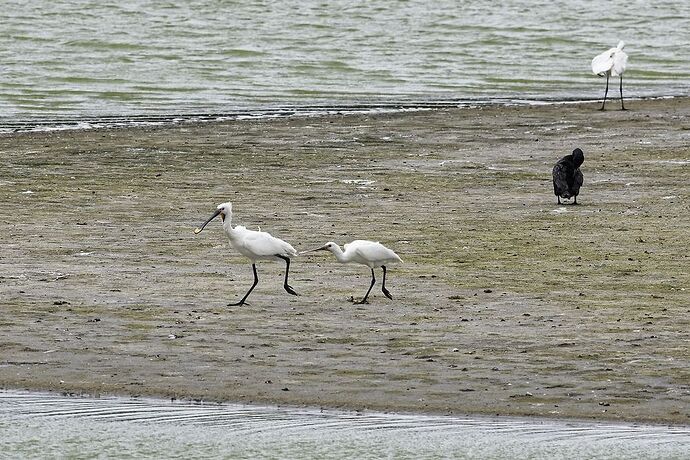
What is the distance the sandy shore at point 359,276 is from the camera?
9.96 meters

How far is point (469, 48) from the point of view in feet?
121

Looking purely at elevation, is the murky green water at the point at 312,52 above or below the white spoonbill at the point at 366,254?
below

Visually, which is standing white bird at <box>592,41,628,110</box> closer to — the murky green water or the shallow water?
the murky green water

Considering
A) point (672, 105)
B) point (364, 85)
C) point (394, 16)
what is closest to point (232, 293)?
point (672, 105)

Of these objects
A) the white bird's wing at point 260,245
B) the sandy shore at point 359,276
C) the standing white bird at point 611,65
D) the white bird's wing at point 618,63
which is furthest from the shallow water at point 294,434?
the white bird's wing at point 618,63

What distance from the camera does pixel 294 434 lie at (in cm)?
921

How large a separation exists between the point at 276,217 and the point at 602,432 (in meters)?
7.00

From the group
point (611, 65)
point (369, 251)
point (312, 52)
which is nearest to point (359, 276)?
point (369, 251)

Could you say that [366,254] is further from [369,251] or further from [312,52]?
[312,52]

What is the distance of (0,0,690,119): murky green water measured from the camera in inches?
1110

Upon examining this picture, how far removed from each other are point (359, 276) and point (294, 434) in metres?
3.76

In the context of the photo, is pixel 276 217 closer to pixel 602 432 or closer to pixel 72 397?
pixel 72 397

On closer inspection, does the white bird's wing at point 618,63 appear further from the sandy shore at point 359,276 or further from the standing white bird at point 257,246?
the standing white bird at point 257,246

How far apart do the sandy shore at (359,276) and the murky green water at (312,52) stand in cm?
684
